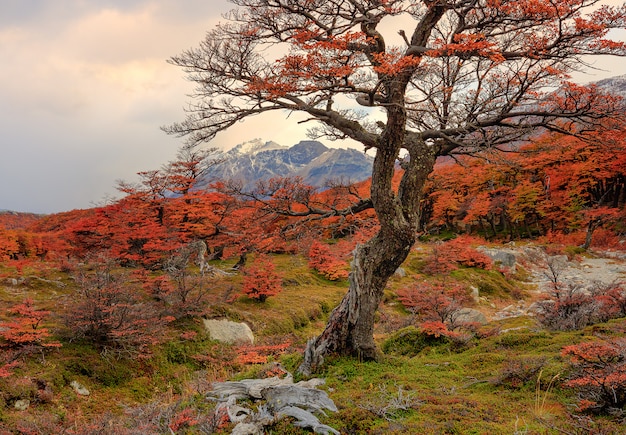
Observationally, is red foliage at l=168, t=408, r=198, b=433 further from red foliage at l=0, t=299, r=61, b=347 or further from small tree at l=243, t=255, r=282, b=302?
small tree at l=243, t=255, r=282, b=302

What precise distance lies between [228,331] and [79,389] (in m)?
4.92

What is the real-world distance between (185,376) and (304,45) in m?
9.63

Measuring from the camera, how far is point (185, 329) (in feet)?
40.0

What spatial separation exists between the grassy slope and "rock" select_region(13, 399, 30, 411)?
10 centimetres

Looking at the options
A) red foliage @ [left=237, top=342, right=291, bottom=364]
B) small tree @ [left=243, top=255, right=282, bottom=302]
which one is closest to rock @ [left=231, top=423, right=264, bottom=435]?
red foliage @ [left=237, top=342, right=291, bottom=364]

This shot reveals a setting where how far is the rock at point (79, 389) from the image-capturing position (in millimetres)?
8727

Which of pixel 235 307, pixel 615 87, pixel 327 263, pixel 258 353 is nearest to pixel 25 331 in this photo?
pixel 258 353

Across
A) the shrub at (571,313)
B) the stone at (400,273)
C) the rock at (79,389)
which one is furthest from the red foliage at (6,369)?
the stone at (400,273)

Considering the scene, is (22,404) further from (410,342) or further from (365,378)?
(410,342)

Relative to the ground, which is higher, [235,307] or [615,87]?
[615,87]

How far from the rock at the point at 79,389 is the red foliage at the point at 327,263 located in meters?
13.4

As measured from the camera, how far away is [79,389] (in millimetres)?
8789

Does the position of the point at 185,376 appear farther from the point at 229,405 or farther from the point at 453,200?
the point at 453,200

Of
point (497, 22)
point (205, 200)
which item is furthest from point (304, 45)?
point (205, 200)
